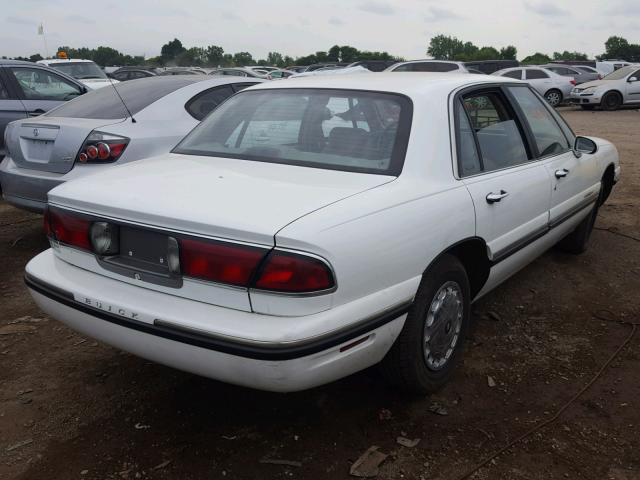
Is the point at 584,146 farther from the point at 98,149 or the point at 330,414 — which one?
the point at 98,149

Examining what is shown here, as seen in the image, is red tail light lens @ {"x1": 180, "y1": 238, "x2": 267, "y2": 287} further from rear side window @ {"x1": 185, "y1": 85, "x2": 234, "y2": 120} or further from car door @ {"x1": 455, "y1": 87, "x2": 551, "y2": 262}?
rear side window @ {"x1": 185, "y1": 85, "x2": 234, "y2": 120}

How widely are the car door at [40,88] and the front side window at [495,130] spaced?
530 cm

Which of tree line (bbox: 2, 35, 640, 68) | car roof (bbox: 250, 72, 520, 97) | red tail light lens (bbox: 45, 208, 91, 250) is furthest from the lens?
tree line (bbox: 2, 35, 640, 68)

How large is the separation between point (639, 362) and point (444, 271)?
1.39m

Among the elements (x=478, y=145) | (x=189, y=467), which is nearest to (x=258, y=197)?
(x=189, y=467)

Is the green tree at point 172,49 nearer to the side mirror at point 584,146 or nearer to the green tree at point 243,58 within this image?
the green tree at point 243,58

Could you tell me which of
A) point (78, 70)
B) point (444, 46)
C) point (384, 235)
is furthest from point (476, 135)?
point (444, 46)

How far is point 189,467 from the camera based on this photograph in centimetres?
244

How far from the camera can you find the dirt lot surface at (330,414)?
8.08 ft

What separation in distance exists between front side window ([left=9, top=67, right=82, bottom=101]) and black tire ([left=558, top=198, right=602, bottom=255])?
5780 millimetres

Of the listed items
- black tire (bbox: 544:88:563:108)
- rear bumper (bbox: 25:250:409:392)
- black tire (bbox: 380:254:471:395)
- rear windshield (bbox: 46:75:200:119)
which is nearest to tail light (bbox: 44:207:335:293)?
rear bumper (bbox: 25:250:409:392)

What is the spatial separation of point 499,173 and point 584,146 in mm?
1383

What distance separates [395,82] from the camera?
318cm

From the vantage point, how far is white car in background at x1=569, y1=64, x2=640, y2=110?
738 inches
